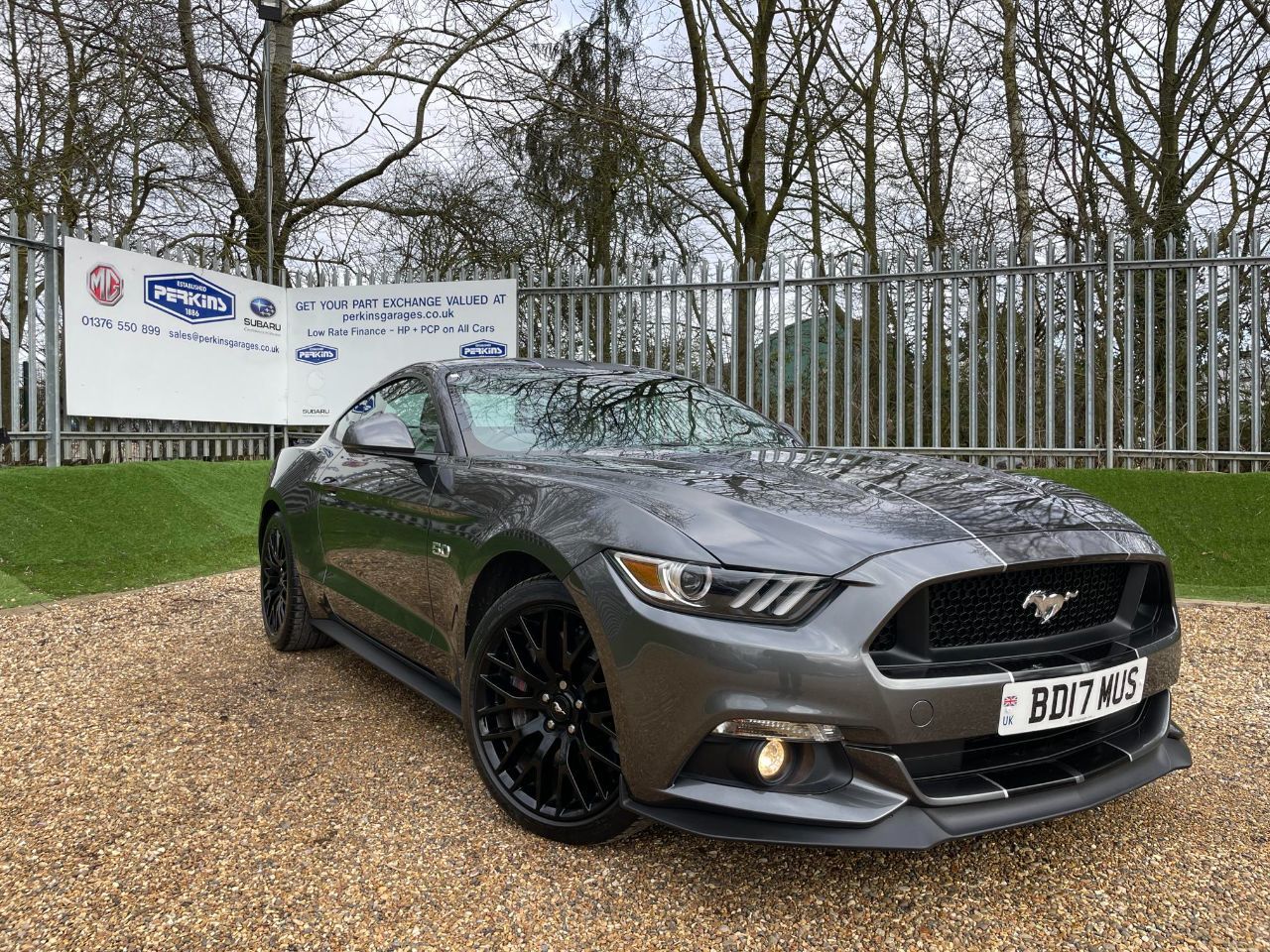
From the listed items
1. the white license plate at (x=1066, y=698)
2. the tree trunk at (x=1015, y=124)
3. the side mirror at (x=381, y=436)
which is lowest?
the white license plate at (x=1066, y=698)

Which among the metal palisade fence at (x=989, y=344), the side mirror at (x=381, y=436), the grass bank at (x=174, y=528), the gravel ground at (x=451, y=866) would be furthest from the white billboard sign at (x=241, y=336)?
the gravel ground at (x=451, y=866)

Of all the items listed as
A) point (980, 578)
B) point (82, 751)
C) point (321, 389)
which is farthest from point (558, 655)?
point (321, 389)

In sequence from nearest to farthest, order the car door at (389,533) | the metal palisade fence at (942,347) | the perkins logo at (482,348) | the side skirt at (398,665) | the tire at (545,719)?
Result: the tire at (545,719) → the side skirt at (398,665) → the car door at (389,533) → the metal palisade fence at (942,347) → the perkins logo at (482,348)

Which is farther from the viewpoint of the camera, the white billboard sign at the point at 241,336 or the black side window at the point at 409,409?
the white billboard sign at the point at 241,336

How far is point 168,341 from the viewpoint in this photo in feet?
27.2

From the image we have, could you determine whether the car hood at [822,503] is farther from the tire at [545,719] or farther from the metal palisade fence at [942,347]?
the metal palisade fence at [942,347]

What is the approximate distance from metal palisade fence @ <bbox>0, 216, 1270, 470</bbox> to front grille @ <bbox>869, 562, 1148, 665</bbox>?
19.8 feet

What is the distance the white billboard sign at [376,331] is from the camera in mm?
9302

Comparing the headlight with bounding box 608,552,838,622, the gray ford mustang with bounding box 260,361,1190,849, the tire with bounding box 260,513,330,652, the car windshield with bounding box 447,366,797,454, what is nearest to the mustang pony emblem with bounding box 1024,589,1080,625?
the gray ford mustang with bounding box 260,361,1190,849

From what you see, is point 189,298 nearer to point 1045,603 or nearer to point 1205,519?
point 1045,603

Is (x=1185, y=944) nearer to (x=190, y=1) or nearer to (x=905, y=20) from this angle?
(x=905, y=20)

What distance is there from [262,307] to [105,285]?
203 cm

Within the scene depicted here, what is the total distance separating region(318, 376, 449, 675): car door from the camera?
2841 millimetres

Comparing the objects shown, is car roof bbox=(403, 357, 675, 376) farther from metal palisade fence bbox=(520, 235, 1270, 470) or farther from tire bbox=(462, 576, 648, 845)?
metal palisade fence bbox=(520, 235, 1270, 470)
